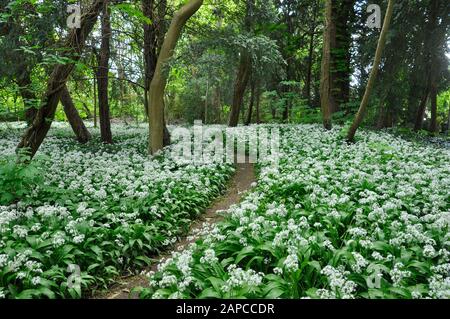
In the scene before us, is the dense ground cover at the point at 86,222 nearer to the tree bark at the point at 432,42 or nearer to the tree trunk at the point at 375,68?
the tree trunk at the point at 375,68

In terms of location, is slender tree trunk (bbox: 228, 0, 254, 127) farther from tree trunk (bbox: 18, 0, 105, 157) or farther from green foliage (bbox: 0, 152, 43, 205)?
green foliage (bbox: 0, 152, 43, 205)

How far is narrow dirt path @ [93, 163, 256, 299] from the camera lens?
5.02m

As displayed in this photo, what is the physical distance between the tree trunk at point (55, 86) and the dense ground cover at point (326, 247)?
5420 millimetres

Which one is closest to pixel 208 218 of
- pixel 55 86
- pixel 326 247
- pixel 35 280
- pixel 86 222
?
pixel 86 222

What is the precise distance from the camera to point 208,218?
787 cm

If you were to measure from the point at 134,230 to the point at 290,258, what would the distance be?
9.95 feet

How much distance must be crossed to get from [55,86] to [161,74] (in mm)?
3360

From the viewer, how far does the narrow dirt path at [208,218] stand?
5016 millimetres

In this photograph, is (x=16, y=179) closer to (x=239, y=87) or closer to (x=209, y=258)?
(x=209, y=258)

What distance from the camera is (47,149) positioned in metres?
13.3

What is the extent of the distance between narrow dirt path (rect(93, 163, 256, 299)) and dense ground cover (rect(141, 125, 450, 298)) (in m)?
0.69

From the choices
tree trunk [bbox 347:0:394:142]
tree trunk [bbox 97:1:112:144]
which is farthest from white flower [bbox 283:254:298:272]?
tree trunk [bbox 97:1:112:144]

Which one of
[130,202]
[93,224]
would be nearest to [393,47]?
[130,202]

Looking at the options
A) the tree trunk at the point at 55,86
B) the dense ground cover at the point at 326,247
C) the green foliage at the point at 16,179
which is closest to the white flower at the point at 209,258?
the dense ground cover at the point at 326,247
